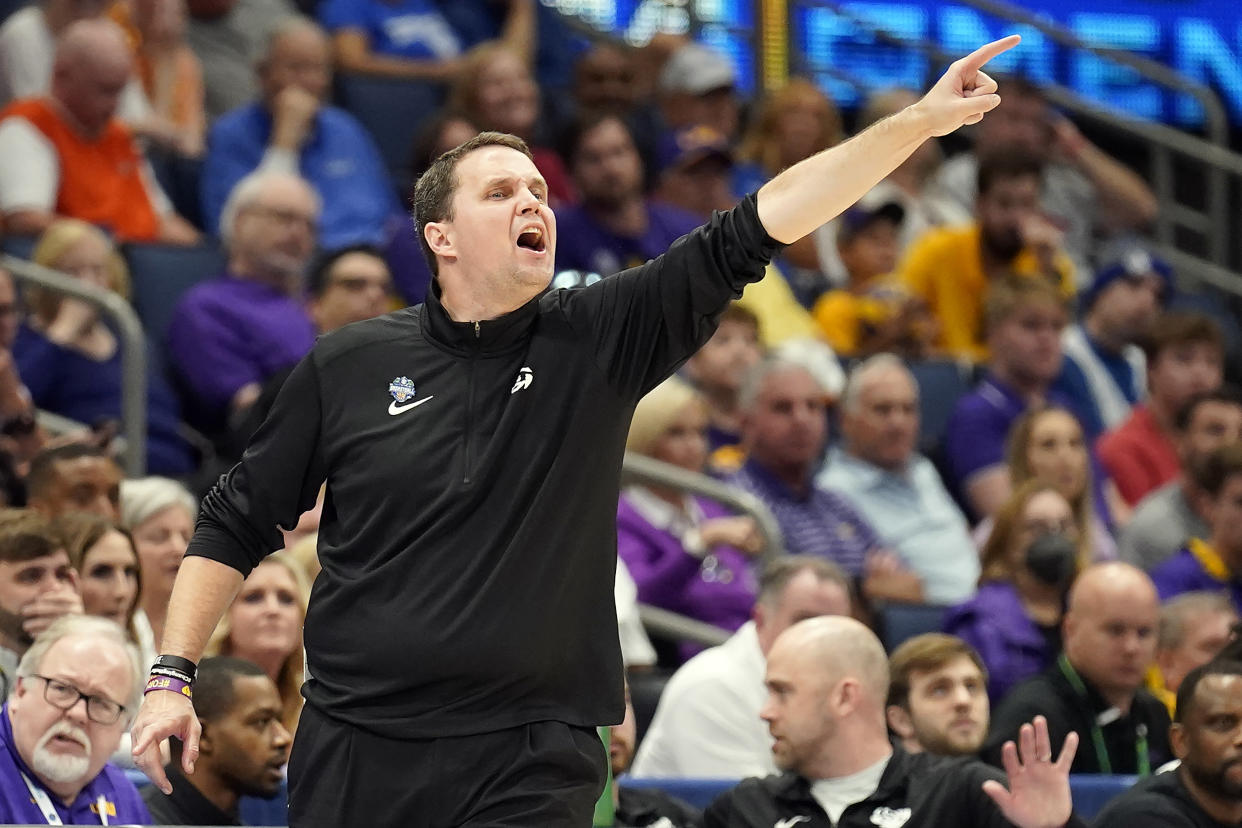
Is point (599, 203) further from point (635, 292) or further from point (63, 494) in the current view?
point (635, 292)

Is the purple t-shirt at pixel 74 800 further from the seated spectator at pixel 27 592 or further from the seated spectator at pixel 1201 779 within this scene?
the seated spectator at pixel 1201 779

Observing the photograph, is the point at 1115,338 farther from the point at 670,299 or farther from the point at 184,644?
the point at 184,644

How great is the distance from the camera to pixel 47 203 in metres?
6.91

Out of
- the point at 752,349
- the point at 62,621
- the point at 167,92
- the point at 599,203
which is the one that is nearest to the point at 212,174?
the point at 167,92

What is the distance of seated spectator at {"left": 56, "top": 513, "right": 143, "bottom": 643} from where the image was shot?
469 centimetres

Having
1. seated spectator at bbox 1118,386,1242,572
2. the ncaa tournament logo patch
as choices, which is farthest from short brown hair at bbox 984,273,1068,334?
the ncaa tournament logo patch

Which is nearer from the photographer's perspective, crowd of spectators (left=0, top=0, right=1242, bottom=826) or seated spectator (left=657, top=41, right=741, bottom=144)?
crowd of spectators (left=0, top=0, right=1242, bottom=826)

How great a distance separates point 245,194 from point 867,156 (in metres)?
4.28

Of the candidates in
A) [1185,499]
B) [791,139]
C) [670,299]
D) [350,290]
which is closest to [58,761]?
[670,299]

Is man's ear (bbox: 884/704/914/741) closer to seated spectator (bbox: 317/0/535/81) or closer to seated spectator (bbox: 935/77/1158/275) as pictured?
seated spectator (bbox: 317/0/535/81)

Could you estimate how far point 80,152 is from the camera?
7102 millimetres

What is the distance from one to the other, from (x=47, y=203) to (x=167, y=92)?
111 centimetres

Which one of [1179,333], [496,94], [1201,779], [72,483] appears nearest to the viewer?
[1201,779]

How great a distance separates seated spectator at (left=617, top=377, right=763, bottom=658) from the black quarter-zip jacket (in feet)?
10.2
